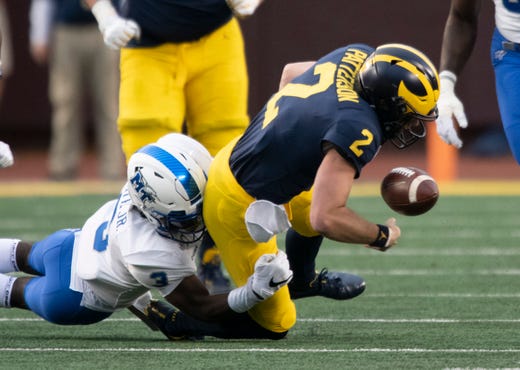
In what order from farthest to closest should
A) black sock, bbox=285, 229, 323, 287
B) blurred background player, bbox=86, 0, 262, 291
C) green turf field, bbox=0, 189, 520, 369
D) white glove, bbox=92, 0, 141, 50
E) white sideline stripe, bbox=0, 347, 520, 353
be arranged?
blurred background player, bbox=86, 0, 262, 291 < white glove, bbox=92, 0, 141, 50 < black sock, bbox=285, 229, 323, 287 < white sideline stripe, bbox=0, 347, 520, 353 < green turf field, bbox=0, 189, 520, 369

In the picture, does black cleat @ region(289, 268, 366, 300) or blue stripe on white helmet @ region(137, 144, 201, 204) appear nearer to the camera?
blue stripe on white helmet @ region(137, 144, 201, 204)

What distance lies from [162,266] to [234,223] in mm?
322

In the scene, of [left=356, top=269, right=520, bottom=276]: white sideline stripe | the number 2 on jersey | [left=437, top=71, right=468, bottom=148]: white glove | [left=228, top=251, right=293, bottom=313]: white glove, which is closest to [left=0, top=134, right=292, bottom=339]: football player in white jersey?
[left=228, top=251, right=293, bottom=313]: white glove

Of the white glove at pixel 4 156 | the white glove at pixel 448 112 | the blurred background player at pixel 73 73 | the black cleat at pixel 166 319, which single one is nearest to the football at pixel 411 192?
the white glove at pixel 448 112

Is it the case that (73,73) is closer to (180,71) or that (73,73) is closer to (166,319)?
(180,71)

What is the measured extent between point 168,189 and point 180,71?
1276 millimetres

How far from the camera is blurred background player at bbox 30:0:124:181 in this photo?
10.5m

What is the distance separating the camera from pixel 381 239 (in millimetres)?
4164

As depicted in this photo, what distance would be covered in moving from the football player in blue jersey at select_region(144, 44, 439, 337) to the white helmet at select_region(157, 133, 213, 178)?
0.07 meters

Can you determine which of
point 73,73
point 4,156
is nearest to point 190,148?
point 4,156

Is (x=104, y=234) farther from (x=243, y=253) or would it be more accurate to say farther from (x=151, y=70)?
(x=151, y=70)

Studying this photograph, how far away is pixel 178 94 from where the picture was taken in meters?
5.57

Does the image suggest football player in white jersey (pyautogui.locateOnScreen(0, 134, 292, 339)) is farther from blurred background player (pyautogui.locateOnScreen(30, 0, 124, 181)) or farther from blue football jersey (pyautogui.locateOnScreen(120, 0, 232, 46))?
blurred background player (pyautogui.locateOnScreen(30, 0, 124, 181))

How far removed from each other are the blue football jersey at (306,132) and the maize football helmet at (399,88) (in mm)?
59
